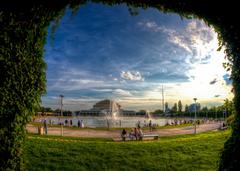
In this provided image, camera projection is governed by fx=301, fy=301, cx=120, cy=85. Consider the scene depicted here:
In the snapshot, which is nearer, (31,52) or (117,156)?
(31,52)

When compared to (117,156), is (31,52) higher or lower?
higher

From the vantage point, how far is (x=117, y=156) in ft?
45.1

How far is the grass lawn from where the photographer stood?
12.5 meters

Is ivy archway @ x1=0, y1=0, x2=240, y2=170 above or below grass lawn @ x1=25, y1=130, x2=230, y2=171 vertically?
above

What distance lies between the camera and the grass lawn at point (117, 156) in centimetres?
1246

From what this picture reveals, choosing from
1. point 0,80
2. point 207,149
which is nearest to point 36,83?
point 0,80

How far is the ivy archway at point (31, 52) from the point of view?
18.8 feet

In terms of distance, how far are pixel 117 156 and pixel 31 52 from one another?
8.40 meters

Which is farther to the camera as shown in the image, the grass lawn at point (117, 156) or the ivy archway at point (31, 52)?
the grass lawn at point (117, 156)

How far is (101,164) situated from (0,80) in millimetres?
7517

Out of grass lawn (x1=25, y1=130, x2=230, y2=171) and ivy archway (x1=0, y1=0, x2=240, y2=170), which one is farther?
grass lawn (x1=25, y1=130, x2=230, y2=171)

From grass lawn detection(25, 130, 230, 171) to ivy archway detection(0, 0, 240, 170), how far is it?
5157 mm

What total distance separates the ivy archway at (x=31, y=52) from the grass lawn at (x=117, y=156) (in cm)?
516

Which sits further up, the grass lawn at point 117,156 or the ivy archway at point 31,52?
the ivy archway at point 31,52
